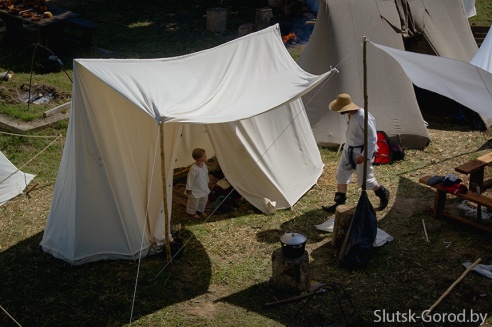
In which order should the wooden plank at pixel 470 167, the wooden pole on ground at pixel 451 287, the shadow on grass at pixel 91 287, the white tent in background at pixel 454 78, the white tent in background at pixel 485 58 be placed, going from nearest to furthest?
the wooden pole on ground at pixel 451 287, the shadow on grass at pixel 91 287, the white tent in background at pixel 454 78, the wooden plank at pixel 470 167, the white tent in background at pixel 485 58

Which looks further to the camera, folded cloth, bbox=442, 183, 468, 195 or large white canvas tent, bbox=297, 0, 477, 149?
large white canvas tent, bbox=297, 0, 477, 149

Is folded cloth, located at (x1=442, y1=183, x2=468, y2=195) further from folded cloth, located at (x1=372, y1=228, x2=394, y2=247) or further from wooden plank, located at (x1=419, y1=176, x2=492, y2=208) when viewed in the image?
folded cloth, located at (x1=372, y1=228, x2=394, y2=247)

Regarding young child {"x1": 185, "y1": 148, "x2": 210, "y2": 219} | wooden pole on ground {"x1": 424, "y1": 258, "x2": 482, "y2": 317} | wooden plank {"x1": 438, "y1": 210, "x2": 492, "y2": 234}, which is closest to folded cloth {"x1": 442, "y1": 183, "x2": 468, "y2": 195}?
wooden plank {"x1": 438, "y1": 210, "x2": 492, "y2": 234}

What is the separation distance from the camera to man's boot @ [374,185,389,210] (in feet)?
24.7

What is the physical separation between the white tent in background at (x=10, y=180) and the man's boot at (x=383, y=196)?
4.24 metres

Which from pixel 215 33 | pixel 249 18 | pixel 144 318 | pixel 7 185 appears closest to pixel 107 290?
pixel 144 318

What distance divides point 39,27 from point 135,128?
6.79 m

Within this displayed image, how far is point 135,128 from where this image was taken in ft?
21.5

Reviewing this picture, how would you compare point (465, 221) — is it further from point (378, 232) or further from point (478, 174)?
point (378, 232)

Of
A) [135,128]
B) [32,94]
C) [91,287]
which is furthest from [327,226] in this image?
[32,94]

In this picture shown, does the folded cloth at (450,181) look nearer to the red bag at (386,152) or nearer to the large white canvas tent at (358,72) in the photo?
the red bag at (386,152)

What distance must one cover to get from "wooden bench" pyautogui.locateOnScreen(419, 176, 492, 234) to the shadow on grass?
258cm

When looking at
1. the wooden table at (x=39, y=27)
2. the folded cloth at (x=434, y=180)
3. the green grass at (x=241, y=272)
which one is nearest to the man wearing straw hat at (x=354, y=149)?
the green grass at (x=241, y=272)

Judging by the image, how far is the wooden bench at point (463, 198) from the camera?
275 inches
